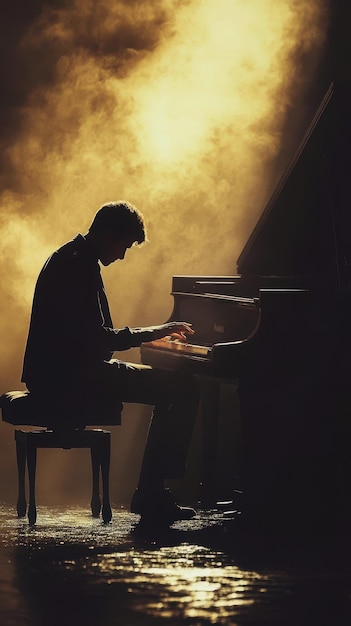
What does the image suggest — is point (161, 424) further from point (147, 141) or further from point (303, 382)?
point (147, 141)

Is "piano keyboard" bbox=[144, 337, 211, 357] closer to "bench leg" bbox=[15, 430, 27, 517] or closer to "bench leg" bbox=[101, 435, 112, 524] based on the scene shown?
"bench leg" bbox=[101, 435, 112, 524]

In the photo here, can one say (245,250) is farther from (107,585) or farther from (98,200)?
(107,585)

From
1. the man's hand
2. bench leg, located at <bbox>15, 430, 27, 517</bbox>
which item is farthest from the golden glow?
the man's hand

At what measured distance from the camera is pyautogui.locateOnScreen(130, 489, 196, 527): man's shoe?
205 inches

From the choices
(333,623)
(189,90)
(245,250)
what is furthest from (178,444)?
(189,90)

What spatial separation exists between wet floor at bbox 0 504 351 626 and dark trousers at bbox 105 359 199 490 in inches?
13.9

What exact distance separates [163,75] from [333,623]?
480 cm

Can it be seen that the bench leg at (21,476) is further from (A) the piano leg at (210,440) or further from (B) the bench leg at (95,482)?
(A) the piano leg at (210,440)

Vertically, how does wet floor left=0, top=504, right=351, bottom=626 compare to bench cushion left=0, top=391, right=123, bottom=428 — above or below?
below

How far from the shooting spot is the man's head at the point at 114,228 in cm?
519

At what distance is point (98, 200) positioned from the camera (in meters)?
7.43

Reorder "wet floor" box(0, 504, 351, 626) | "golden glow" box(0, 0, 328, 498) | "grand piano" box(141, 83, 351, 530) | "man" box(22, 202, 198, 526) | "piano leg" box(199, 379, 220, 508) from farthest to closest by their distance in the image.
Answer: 1. "golden glow" box(0, 0, 328, 498)
2. "piano leg" box(199, 379, 220, 508)
3. "man" box(22, 202, 198, 526)
4. "grand piano" box(141, 83, 351, 530)
5. "wet floor" box(0, 504, 351, 626)

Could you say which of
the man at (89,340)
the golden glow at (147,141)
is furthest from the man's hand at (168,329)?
the golden glow at (147,141)

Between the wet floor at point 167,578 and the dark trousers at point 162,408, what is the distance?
353 mm
